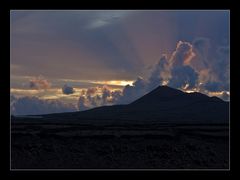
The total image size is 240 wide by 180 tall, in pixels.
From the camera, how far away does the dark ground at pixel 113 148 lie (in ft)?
Answer: 93.3

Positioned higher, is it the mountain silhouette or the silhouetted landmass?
the mountain silhouette

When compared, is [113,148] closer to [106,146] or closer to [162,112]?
[106,146]

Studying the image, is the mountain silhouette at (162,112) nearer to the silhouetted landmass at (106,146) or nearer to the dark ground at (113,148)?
the silhouetted landmass at (106,146)

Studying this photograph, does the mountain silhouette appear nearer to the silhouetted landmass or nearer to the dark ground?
the silhouetted landmass

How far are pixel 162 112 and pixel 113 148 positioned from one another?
2380 cm

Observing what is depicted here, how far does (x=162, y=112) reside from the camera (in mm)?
56062

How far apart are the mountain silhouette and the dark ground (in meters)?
6.17

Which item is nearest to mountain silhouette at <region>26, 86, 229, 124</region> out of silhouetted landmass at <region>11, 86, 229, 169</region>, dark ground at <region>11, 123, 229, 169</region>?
silhouetted landmass at <region>11, 86, 229, 169</region>

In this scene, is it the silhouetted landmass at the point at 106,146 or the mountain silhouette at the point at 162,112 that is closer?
the silhouetted landmass at the point at 106,146

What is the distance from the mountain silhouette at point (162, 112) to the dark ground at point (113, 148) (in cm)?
617

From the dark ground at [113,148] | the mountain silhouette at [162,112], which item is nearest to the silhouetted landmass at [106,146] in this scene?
the dark ground at [113,148]

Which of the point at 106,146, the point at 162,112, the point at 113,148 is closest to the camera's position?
the point at 106,146

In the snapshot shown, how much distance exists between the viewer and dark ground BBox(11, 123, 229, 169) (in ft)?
93.3

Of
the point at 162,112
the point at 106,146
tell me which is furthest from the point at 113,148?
the point at 162,112
